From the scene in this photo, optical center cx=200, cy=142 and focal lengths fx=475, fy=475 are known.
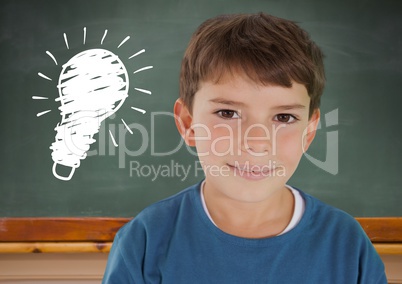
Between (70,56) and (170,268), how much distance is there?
1.32m

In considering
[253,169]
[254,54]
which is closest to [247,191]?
[253,169]

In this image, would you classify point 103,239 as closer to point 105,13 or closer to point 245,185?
point 105,13

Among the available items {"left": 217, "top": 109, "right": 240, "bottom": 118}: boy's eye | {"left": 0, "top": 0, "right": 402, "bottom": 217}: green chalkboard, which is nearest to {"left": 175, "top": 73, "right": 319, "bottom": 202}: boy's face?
{"left": 217, "top": 109, "right": 240, "bottom": 118}: boy's eye

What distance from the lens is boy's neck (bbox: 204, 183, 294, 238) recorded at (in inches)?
37.8

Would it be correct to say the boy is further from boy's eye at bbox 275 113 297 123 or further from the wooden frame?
the wooden frame

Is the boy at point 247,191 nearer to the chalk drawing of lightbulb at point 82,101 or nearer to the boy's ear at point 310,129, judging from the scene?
the boy's ear at point 310,129

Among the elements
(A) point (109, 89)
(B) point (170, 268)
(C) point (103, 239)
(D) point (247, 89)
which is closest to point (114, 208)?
(C) point (103, 239)

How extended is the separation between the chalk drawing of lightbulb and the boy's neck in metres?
1.06

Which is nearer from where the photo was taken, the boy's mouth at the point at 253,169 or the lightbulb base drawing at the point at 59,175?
the boy's mouth at the point at 253,169

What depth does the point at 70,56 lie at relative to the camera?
1979 mm

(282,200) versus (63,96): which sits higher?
(63,96)

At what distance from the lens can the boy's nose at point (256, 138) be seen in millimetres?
847

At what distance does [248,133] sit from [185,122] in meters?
0.20

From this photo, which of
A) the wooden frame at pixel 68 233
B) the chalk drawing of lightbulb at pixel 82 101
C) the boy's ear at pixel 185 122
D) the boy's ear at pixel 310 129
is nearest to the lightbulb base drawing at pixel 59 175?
the chalk drawing of lightbulb at pixel 82 101
